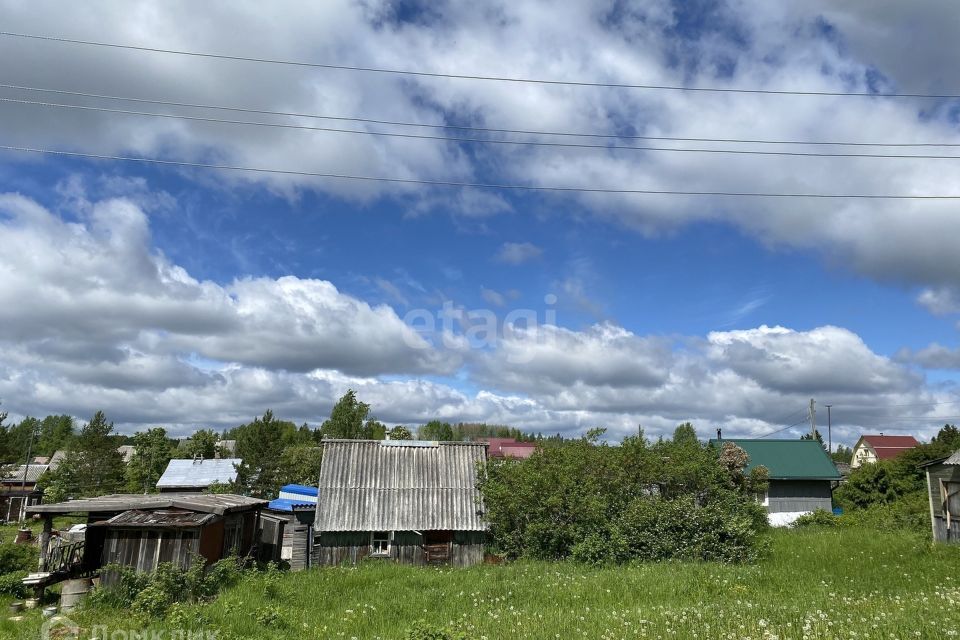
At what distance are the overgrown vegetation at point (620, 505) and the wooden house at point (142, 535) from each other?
1159 cm

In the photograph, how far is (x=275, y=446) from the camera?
4747 cm

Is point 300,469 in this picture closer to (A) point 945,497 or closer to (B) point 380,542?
(B) point 380,542

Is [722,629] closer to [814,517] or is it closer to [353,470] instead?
[353,470]

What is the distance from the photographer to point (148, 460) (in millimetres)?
62688

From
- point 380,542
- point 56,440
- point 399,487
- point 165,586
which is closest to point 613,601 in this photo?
point 380,542

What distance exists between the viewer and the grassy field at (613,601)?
443 inches

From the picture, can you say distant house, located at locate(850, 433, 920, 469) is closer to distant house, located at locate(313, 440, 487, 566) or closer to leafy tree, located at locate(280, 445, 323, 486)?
leafy tree, located at locate(280, 445, 323, 486)

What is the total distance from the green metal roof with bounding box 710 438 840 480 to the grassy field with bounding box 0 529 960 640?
16225 mm

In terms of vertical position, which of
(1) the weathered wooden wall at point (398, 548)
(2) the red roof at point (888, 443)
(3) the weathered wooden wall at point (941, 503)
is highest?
(2) the red roof at point (888, 443)

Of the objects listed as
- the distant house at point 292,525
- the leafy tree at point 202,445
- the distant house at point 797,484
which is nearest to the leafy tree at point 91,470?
the leafy tree at point 202,445

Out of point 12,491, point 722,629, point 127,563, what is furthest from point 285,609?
point 12,491

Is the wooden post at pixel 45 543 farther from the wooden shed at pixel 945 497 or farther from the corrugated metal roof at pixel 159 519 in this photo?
the wooden shed at pixel 945 497

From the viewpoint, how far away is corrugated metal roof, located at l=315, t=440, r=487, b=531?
2644 centimetres

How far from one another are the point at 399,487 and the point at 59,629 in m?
13.9
